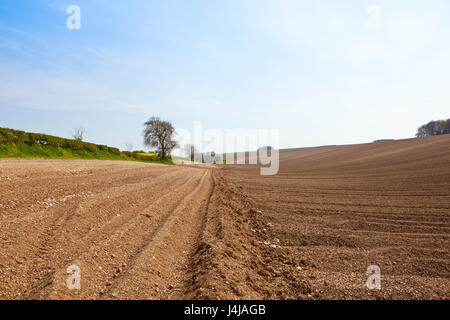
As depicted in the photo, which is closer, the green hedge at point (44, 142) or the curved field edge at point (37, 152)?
the curved field edge at point (37, 152)

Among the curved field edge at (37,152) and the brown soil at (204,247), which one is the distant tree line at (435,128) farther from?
the curved field edge at (37,152)

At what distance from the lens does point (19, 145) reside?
773 inches

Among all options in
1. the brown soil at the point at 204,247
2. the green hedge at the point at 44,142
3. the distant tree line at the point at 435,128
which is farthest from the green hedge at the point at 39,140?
the distant tree line at the point at 435,128

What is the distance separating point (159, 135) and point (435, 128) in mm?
101089

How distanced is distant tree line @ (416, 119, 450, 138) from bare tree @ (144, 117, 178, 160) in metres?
87.9

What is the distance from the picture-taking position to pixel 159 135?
5047 centimetres

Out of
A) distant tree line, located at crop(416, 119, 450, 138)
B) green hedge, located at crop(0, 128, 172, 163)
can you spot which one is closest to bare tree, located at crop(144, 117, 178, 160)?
green hedge, located at crop(0, 128, 172, 163)

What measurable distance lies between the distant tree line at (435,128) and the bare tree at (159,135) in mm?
87897

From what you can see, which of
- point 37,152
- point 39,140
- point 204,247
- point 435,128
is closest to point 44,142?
point 39,140

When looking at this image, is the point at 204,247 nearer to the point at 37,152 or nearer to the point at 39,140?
the point at 37,152

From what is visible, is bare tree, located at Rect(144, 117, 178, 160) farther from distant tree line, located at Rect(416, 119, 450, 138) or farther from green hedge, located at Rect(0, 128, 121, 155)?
distant tree line, located at Rect(416, 119, 450, 138)

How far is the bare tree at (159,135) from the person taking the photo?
5006 cm
